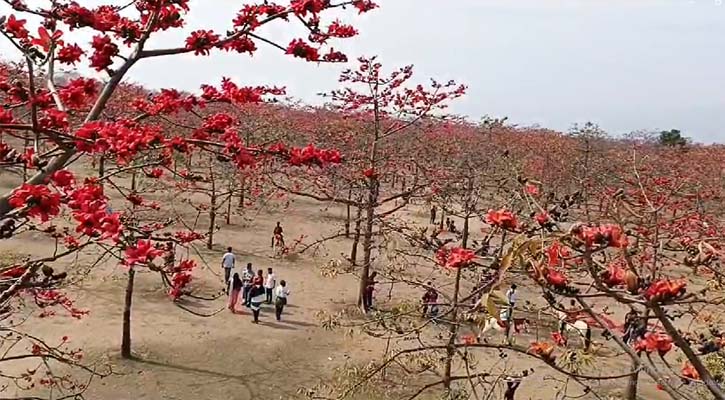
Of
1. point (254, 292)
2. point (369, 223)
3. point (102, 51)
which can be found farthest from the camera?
point (254, 292)

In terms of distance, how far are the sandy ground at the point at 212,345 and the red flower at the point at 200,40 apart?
17.1 feet

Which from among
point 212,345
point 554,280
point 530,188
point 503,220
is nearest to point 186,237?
point 530,188

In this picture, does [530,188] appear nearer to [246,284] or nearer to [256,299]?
[256,299]

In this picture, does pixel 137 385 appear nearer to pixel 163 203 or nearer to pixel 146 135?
pixel 146 135

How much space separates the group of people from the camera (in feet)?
35.4

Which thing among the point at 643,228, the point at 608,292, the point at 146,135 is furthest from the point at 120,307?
the point at 608,292

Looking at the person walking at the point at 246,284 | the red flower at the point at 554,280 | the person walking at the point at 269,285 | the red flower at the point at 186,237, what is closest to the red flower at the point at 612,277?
the red flower at the point at 554,280

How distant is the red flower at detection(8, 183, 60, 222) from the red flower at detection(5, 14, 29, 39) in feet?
3.90

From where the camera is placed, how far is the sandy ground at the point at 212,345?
8.27 m

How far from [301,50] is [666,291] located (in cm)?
247

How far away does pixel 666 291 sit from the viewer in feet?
5.90

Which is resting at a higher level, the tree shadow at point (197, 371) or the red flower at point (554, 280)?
the red flower at point (554, 280)

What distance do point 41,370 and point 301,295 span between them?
5197mm

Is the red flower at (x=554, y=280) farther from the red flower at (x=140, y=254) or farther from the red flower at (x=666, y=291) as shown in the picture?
the red flower at (x=140, y=254)
